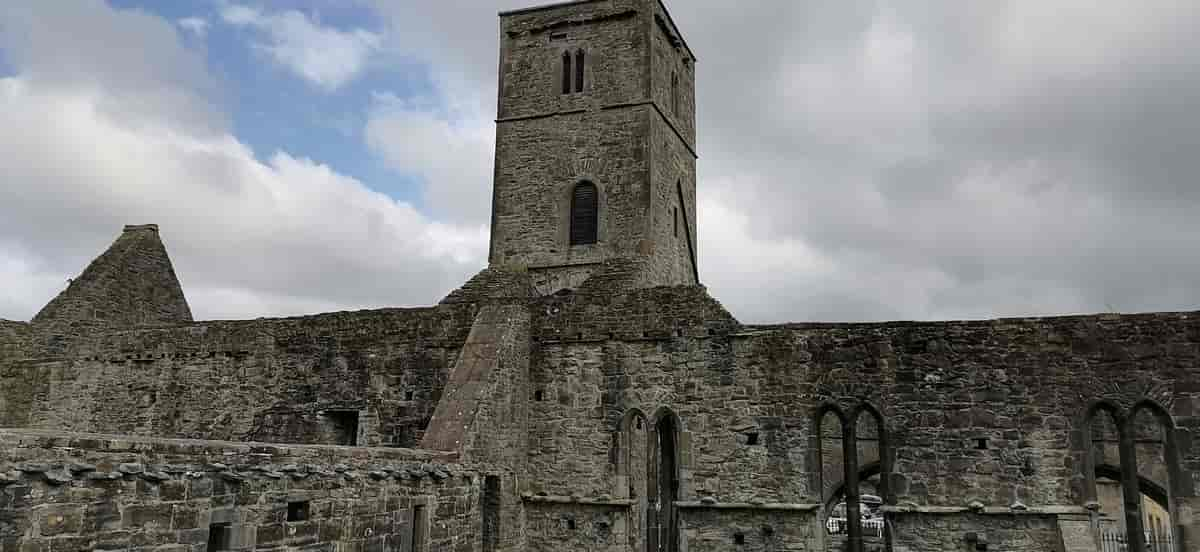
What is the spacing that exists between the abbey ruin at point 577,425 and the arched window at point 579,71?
16.9 feet

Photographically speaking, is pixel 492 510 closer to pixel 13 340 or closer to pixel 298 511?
pixel 298 511

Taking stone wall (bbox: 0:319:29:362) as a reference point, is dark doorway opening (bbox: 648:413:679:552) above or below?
below

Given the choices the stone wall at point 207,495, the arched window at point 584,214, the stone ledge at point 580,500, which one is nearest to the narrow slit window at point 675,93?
the arched window at point 584,214

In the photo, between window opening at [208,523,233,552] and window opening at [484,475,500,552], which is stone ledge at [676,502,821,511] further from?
window opening at [208,523,233,552]

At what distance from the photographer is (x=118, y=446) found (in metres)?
7.21

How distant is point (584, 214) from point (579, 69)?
3.80 meters

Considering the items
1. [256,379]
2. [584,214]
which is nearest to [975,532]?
[584,214]

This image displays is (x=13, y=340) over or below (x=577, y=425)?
over

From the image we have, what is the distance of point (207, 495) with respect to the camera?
7.99 meters

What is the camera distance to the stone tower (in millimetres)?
21094

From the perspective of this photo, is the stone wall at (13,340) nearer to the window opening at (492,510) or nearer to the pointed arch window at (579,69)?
the window opening at (492,510)

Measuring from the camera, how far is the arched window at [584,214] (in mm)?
21266

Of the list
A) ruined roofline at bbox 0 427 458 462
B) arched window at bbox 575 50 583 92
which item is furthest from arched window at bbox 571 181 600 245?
ruined roofline at bbox 0 427 458 462

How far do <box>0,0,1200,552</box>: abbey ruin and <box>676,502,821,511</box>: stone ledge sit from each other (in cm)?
4
